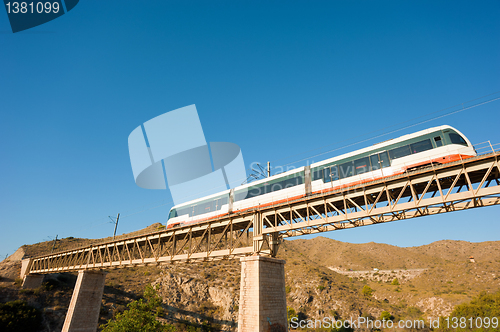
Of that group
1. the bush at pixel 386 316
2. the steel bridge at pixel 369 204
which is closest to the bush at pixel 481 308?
the bush at pixel 386 316

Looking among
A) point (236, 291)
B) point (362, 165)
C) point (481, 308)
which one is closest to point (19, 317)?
point (236, 291)

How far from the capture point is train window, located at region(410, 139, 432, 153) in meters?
15.5

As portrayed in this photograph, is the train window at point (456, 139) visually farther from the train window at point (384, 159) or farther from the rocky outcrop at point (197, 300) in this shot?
the rocky outcrop at point (197, 300)

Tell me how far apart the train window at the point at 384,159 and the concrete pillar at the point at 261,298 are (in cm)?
953

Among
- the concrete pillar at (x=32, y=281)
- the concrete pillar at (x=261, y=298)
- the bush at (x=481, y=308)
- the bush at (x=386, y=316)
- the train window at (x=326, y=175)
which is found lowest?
the bush at (x=386, y=316)

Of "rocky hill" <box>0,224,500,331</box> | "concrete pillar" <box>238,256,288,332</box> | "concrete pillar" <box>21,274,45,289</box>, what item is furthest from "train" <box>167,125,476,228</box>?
"concrete pillar" <box>21,274,45,289</box>

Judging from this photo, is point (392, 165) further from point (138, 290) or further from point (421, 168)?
point (138, 290)

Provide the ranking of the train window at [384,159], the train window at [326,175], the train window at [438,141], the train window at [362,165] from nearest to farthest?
the train window at [438,141]
the train window at [384,159]
the train window at [362,165]
the train window at [326,175]

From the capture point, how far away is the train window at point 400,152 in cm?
1609

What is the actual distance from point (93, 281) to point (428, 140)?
121ft

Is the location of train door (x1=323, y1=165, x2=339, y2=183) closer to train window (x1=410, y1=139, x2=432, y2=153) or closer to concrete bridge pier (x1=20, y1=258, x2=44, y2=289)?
train window (x1=410, y1=139, x2=432, y2=153)

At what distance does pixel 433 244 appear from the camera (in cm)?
8956

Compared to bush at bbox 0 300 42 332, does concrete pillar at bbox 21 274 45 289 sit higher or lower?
higher

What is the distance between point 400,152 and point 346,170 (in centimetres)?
348
